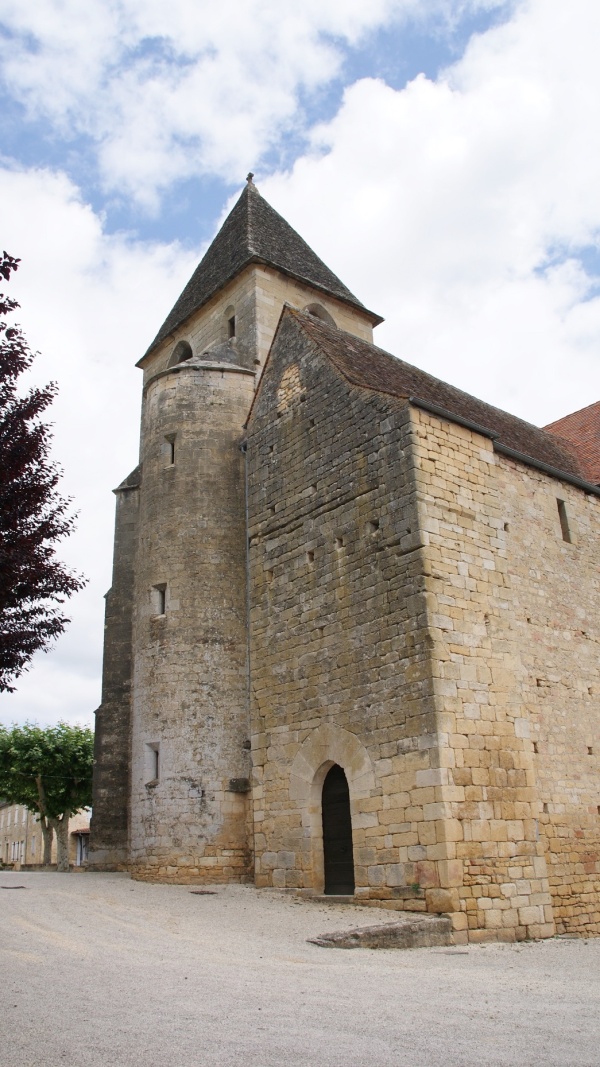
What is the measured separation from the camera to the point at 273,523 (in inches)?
530

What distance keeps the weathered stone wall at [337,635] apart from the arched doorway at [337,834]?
123mm

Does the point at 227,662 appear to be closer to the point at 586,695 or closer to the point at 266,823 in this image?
the point at 266,823

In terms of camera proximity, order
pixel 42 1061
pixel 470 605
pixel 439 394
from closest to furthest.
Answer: pixel 42 1061
pixel 470 605
pixel 439 394

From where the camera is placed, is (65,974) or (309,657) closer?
(65,974)

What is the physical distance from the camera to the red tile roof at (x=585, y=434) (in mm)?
16750

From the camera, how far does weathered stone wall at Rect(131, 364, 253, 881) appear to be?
13023mm

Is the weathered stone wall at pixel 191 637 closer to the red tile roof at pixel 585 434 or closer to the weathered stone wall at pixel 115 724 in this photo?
the weathered stone wall at pixel 115 724

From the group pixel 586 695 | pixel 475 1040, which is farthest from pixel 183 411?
pixel 475 1040

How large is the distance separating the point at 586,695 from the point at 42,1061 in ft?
32.8

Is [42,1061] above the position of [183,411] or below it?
below

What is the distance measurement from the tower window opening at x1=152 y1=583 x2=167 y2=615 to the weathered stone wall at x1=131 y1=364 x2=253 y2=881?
0.06ft

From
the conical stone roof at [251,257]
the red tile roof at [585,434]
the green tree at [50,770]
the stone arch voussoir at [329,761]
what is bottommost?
the stone arch voussoir at [329,761]

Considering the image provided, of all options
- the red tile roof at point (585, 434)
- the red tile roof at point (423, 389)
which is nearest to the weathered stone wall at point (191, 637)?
the red tile roof at point (423, 389)

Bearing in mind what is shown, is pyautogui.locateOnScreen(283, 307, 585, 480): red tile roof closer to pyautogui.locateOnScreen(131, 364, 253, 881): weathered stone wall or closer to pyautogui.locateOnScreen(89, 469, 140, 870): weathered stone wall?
pyautogui.locateOnScreen(131, 364, 253, 881): weathered stone wall
